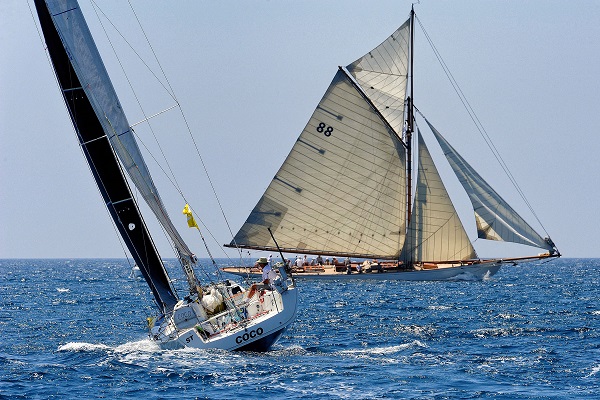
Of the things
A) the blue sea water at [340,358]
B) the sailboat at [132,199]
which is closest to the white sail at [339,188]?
the blue sea water at [340,358]

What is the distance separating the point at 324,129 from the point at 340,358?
39240 mm

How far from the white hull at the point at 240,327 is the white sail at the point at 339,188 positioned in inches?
1421

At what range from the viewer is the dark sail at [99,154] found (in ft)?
129

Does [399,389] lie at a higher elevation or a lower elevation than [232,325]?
lower

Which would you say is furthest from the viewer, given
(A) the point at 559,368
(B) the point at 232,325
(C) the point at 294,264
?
(C) the point at 294,264

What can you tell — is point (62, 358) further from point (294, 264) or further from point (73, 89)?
point (294, 264)

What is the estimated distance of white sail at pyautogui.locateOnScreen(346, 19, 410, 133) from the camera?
76.4 metres

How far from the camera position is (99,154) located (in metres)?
39.8

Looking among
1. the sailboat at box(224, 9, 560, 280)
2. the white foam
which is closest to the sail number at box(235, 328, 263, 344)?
the white foam

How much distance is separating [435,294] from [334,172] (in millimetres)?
11261

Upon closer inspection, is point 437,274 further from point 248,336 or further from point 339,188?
point 248,336

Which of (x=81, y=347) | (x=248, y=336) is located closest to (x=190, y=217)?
(x=248, y=336)

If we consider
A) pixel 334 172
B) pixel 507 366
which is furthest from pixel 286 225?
pixel 507 366

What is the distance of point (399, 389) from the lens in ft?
102
